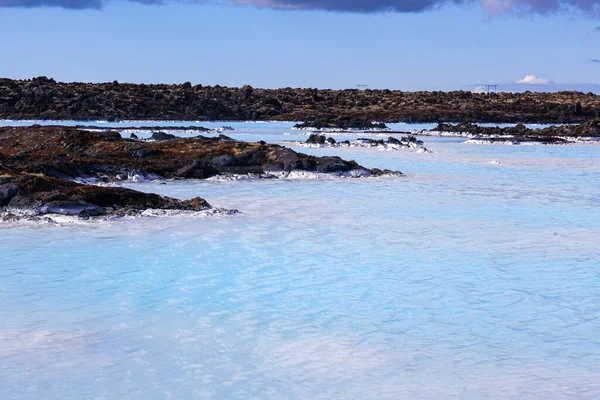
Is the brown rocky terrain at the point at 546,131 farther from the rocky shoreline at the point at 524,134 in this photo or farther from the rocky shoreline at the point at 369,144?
the rocky shoreline at the point at 369,144

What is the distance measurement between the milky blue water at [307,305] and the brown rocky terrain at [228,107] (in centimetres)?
4992

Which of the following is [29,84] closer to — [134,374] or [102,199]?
[102,199]

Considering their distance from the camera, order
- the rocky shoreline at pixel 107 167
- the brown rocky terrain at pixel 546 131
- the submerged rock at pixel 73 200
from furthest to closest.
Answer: the brown rocky terrain at pixel 546 131 < the rocky shoreline at pixel 107 167 < the submerged rock at pixel 73 200

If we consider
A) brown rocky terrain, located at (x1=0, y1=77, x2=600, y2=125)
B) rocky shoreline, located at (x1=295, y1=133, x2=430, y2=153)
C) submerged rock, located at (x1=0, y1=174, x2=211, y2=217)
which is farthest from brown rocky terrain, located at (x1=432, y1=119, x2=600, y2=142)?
submerged rock, located at (x1=0, y1=174, x2=211, y2=217)

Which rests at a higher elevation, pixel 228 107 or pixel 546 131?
pixel 228 107

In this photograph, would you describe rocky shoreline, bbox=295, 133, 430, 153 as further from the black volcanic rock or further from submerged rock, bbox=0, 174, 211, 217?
submerged rock, bbox=0, 174, 211, 217

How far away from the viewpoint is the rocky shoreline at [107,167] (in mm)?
14000

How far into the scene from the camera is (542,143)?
138ft

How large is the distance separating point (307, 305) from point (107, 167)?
1441 cm

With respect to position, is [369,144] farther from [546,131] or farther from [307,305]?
[307,305]

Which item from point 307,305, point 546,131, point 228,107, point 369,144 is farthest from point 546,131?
point 307,305

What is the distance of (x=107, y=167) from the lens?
21.7 metres

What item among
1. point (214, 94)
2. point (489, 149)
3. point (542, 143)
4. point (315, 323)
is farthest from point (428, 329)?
point (214, 94)

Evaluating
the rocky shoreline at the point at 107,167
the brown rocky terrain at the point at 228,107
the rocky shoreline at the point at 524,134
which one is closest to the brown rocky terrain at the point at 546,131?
the rocky shoreline at the point at 524,134
